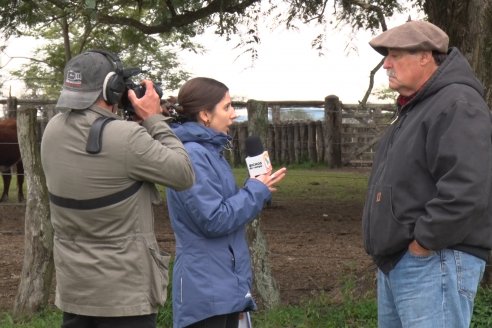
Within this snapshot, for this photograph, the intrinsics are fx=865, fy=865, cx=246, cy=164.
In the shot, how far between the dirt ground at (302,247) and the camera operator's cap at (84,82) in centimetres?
336

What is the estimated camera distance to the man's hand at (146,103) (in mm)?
3438

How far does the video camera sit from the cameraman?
0.13 feet

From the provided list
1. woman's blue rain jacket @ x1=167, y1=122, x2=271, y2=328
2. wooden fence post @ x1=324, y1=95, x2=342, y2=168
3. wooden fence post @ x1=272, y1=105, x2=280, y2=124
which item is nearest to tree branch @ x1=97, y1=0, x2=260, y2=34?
woman's blue rain jacket @ x1=167, y1=122, x2=271, y2=328

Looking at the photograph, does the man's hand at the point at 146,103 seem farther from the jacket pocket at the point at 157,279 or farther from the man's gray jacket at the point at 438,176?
the man's gray jacket at the point at 438,176

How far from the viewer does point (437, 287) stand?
3184 mm

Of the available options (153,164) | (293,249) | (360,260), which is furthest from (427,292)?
(293,249)

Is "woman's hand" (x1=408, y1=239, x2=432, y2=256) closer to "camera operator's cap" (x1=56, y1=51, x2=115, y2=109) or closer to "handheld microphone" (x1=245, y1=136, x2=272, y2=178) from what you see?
"handheld microphone" (x1=245, y1=136, x2=272, y2=178)

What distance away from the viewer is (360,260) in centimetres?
809

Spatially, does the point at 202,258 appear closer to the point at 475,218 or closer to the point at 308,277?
the point at 475,218

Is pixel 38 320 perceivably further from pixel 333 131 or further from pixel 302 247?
pixel 333 131

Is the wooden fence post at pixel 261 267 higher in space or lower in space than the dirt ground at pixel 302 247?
higher

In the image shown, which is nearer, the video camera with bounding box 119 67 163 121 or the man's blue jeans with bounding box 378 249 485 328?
the man's blue jeans with bounding box 378 249 485 328

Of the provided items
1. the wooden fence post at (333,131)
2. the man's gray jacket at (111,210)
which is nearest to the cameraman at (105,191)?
the man's gray jacket at (111,210)

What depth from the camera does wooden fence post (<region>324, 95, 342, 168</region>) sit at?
21688 mm
